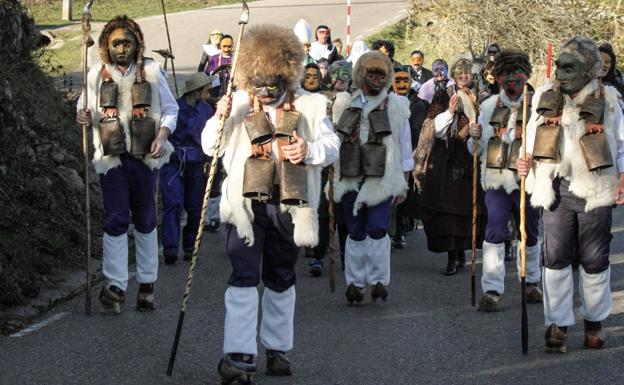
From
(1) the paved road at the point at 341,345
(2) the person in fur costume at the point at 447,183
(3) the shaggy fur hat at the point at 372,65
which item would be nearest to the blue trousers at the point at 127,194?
(1) the paved road at the point at 341,345

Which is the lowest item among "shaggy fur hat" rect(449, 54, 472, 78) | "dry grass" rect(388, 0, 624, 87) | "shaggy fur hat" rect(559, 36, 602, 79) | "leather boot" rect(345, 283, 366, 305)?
"leather boot" rect(345, 283, 366, 305)

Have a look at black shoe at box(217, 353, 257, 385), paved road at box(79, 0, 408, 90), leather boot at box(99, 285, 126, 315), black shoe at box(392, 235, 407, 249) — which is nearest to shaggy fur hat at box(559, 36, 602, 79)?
black shoe at box(217, 353, 257, 385)

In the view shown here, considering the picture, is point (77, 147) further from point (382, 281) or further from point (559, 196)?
point (559, 196)

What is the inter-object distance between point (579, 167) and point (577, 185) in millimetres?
117

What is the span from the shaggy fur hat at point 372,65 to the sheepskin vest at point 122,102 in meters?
1.61

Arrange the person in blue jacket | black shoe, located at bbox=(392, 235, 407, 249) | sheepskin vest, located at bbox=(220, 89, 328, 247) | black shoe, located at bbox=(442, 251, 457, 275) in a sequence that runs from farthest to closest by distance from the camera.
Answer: black shoe, located at bbox=(392, 235, 407, 249) < the person in blue jacket < black shoe, located at bbox=(442, 251, 457, 275) < sheepskin vest, located at bbox=(220, 89, 328, 247)

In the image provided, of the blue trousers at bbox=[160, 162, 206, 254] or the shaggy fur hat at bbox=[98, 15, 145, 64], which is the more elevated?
the shaggy fur hat at bbox=[98, 15, 145, 64]

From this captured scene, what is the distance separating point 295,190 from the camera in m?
7.80

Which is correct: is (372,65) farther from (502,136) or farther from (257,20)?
(257,20)

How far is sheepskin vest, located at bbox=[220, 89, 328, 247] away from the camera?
25.9 feet

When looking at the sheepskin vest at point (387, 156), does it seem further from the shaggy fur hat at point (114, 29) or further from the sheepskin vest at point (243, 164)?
the sheepskin vest at point (243, 164)

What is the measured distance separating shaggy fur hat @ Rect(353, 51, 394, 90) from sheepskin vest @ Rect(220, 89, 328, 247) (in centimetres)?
266

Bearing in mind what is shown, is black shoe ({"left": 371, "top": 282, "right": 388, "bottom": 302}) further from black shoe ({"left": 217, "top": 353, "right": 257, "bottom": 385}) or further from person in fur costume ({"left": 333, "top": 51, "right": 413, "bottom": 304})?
black shoe ({"left": 217, "top": 353, "right": 257, "bottom": 385})

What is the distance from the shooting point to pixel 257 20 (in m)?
34.3
